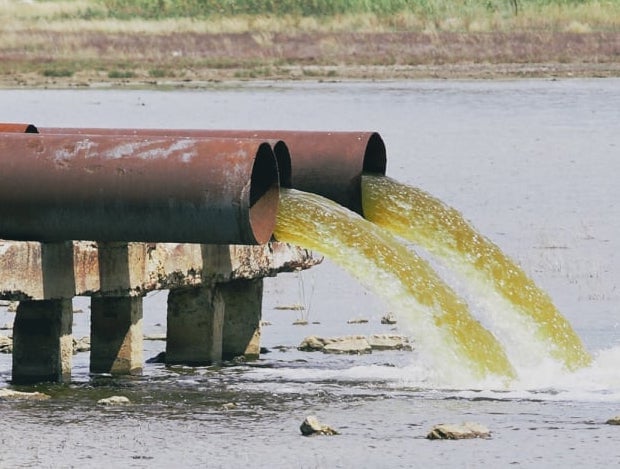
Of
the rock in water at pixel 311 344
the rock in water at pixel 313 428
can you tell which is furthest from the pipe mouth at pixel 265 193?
the rock in water at pixel 311 344

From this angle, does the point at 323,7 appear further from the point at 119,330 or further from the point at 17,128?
the point at 119,330

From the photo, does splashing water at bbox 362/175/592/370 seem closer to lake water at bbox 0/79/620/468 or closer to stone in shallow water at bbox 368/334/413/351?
lake water at bbox 0/79/620/468

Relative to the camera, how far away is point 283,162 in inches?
648

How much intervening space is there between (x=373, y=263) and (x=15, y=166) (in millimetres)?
2956

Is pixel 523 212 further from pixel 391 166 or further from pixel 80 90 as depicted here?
pixel 80 90

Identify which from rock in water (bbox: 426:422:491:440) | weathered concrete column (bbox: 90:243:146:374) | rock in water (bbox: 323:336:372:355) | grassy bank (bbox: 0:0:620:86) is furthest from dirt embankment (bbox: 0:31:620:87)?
rock in water (bbox: 426:422:491:440)

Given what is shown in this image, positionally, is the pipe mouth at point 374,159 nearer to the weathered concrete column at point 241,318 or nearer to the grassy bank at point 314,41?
the weathered concrete column at point 241,318

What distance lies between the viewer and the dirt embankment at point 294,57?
248 feet

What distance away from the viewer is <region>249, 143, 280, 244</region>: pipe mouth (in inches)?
623

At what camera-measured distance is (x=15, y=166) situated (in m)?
15.5

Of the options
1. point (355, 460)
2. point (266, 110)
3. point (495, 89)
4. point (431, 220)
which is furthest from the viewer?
point (495, 89)

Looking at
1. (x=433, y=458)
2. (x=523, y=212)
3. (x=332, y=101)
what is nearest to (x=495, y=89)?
(x=332, y=101)

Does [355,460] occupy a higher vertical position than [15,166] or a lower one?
lower

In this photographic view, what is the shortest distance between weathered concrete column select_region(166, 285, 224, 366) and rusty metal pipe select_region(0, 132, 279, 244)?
1.98 metres
